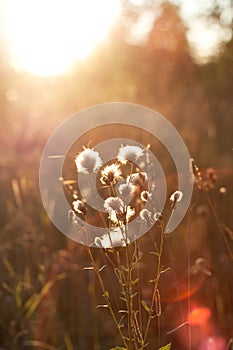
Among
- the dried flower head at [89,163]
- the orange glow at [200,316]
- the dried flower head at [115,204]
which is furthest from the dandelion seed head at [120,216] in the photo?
the orange glow at [200,316]

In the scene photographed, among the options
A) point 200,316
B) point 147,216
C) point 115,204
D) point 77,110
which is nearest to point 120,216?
point 115,204

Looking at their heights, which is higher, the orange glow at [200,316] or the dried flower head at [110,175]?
the dried flower head at [110,175]

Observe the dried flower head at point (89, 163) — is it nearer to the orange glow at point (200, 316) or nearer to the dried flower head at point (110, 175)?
the dried flower head at point (110, 175)

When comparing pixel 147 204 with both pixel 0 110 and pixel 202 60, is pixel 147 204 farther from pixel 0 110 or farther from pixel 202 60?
pixel 202 60

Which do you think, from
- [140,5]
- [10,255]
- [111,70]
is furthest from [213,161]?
[140,5]

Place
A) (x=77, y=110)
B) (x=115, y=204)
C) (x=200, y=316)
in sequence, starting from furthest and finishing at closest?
(x=77, y=110)
(x=200, y=316)
(x=115, y=204)

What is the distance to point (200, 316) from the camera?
2.89 meters

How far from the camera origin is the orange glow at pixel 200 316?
2841mm

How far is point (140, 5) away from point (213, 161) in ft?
28.0

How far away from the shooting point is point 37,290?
3258 millimetres

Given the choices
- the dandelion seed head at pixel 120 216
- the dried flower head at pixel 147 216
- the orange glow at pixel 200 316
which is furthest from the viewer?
the orange glow at pixel 200 316

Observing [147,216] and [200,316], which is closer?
[147,216]

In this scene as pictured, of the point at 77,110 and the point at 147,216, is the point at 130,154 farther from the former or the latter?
the point at 77,110

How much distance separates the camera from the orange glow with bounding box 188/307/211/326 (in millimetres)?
2841
